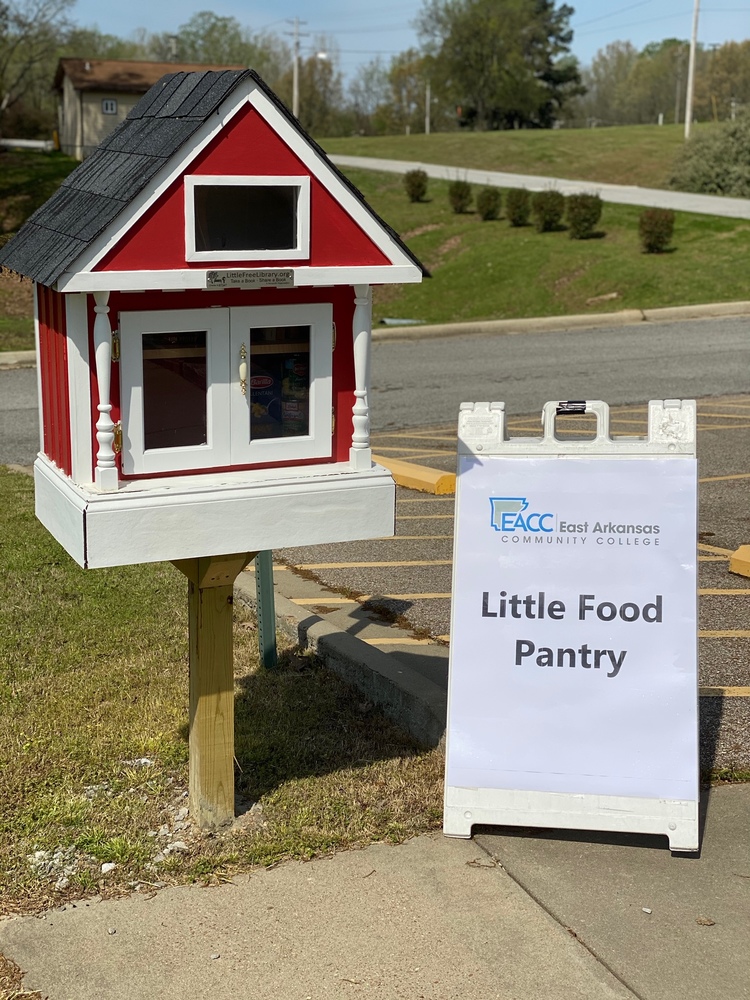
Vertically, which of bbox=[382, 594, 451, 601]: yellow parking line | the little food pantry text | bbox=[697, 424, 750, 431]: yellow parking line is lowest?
bbox=[382, 594, 451, 601]: yellow parking line

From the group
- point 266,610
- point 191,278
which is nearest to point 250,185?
point 191,278

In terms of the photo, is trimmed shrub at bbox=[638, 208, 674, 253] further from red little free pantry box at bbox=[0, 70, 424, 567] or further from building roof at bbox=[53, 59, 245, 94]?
building roof at bbox=[53, 59, 245, 94]

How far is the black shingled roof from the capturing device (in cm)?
424

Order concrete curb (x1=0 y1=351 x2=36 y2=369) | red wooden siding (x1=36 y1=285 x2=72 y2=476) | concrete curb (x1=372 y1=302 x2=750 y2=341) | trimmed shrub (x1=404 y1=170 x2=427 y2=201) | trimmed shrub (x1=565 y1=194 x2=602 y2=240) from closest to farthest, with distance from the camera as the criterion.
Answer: red wooden siding (x1=36 y1=285 x2=72 y2=476) → concrete curb (x1=0 y1=351 x2=36 y2=369) → concrete curb (x1=372 y1=302 x2=750 y2=341) → trimmed shrub (x1=565 y1=194 x2=602 y2=240) → trimmed shrub (x1=404 y1=170 x2=427 y2=201)

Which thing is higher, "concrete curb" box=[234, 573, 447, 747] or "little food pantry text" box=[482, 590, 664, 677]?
"little food pantry text" box=[482, 590, 664, 677]

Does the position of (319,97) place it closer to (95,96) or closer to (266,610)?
(95,96)

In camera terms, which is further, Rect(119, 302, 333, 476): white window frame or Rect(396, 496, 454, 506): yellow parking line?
Rect(396, 496, 454, 506): yellow parking line

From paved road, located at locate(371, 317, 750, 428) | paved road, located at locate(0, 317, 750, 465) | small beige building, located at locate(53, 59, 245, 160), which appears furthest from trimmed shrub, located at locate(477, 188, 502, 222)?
small beige building, located at locate(53, 59, 245, 160)

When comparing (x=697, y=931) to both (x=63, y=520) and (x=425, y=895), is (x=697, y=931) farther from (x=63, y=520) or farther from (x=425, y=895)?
(x=63, y=520)

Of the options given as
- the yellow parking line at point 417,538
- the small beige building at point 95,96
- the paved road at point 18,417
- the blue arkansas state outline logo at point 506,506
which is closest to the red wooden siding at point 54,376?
the blue arkansas state outline logo at point 506,506

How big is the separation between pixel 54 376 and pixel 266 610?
2194 mm

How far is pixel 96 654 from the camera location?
6812mm

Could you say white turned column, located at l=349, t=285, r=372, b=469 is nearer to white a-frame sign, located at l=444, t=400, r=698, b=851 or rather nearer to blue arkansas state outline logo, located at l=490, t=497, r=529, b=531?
white a-frame sign, located at l=444, t=400, r=698, b=851

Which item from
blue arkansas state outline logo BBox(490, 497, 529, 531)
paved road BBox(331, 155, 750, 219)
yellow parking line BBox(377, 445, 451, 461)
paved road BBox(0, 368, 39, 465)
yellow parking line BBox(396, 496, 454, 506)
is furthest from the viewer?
paved road BBox(331, 155, 750, 219)
